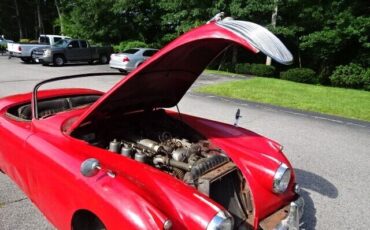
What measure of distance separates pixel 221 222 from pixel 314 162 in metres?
3.80

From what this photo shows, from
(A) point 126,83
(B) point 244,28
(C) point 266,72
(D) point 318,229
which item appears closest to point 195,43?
(B) point 244,28

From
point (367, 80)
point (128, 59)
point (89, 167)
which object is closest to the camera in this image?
point (89, 167)

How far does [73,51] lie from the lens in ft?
65.9

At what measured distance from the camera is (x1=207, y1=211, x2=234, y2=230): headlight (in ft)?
6.85

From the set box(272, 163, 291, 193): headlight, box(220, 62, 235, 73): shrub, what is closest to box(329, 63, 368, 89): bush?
box(220, 62, 235, 73): shrub

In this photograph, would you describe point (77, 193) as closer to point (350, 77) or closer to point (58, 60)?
point (58, 60)

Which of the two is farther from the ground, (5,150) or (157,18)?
(157,18)

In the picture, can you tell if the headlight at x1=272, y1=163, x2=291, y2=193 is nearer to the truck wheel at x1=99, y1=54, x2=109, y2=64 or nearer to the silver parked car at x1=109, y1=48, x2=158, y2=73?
the silver parked car at x1=109, y1=48, x2=158, y2=73

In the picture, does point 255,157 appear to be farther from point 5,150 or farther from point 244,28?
point 5,150

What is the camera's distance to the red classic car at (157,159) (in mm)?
2197

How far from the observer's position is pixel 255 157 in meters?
3.06

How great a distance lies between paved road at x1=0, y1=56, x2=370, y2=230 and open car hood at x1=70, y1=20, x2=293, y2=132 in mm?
1465

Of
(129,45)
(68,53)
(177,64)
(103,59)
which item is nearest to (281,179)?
(177,64)

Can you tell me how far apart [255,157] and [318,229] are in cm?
119
